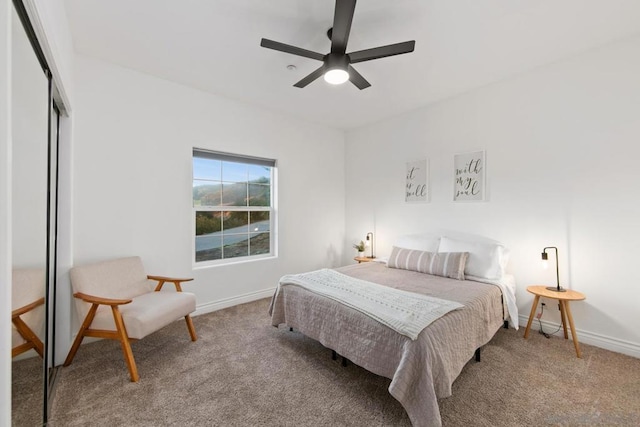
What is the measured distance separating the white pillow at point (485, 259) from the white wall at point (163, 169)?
225cm

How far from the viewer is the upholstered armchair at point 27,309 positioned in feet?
3.55

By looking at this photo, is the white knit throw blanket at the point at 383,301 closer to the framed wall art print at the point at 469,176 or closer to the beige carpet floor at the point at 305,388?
the beige carpet floor at the point at 305,388

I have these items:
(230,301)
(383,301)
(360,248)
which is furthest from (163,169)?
(360,248)

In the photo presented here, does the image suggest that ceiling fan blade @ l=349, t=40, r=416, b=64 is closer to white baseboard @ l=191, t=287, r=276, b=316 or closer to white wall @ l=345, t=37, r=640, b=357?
white wall @ l=345, t=37, r=640, b=357

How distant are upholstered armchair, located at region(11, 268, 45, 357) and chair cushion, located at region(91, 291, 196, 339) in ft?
1.89

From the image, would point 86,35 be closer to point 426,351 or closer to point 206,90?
point 206,90

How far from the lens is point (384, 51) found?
200 centimetres

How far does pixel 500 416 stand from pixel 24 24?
321 centimetres

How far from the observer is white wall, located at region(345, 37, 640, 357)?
239 cm

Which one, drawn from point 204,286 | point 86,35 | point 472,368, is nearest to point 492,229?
point 472,368

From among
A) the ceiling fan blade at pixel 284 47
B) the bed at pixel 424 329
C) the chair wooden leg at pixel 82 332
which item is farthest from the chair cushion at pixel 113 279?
the ceiling fan blade at pixel 284 47

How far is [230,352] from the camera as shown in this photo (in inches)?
95.7


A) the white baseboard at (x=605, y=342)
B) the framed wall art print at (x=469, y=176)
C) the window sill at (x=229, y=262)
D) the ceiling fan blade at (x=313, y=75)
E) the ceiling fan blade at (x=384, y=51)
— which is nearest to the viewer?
the ceiling fan blade at (x=384, y=51)

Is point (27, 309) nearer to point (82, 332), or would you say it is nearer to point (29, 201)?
point (29, 201)
